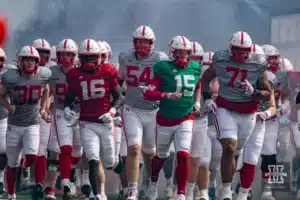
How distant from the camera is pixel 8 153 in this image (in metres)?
15.2

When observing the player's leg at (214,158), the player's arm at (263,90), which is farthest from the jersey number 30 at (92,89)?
the player's leg at (214,158)

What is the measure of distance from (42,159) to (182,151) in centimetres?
169

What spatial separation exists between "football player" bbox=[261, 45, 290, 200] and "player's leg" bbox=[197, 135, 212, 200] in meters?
0.80

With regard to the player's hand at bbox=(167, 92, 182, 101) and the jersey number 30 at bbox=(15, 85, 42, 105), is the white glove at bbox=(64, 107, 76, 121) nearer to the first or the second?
the jersey number 30 at bbox=(15, 85, 42, 105)

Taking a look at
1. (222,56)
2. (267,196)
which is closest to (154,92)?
(222,56)

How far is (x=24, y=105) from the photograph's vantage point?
15141 mm

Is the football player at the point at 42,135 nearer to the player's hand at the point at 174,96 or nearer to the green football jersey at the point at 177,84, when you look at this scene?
the green football jersey at the point at 177,84

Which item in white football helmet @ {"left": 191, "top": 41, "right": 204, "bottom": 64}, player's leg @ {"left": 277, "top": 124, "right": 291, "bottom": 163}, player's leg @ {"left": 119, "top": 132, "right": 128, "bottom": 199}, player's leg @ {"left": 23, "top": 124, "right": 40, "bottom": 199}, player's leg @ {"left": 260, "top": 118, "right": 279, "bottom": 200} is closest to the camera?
player's leg @ {"left": 23, "top": 124, "right": 40, "bottom": 199}

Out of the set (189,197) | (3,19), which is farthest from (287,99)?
(3,19)

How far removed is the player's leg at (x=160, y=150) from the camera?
14.8 metres

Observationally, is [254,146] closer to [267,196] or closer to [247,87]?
[247,87]

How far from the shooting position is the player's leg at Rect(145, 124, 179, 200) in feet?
48.5

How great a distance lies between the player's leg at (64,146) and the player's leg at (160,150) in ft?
2.78

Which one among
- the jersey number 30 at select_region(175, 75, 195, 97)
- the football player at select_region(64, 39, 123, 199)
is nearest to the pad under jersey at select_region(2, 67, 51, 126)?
the football player at select_region(64, 39, 123, 199)
